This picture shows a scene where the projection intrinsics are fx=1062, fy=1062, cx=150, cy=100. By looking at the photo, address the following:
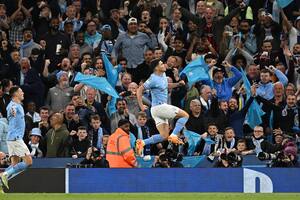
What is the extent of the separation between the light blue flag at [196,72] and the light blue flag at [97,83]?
5.91 feet

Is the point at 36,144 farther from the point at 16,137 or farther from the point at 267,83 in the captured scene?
the point at 267,83

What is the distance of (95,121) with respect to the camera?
2361 cm

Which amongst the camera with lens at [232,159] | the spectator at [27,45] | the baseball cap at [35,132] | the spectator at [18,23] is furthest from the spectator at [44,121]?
the camera with lens at [232,159]

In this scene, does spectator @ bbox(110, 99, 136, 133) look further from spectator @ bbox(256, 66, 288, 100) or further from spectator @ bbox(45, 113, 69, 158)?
spectator @ bbox(256, 66, 288, 100)

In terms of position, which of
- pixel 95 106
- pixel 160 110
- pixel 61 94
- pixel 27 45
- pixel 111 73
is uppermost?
pixel 27 45

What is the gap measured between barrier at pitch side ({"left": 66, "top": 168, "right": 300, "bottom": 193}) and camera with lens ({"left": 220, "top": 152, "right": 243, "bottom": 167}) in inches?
13.9

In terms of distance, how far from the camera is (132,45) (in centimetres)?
2644

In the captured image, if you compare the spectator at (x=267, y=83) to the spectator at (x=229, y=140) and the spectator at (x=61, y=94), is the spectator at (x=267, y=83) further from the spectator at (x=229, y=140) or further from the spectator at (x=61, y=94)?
the spectator at (x=61, y=94)

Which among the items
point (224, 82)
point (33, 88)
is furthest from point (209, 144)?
point (33, 88)

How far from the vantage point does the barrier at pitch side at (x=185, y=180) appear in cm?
2169

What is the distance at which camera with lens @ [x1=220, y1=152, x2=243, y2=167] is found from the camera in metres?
22.1

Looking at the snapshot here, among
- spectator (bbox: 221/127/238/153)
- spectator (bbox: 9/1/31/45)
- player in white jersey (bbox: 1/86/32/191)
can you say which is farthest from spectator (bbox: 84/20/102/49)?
player in white jersey (bbox: 1/86/32/191)

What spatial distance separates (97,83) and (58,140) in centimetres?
187

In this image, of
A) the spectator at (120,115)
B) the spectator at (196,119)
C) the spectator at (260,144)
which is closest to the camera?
the spectator at (260,144)
